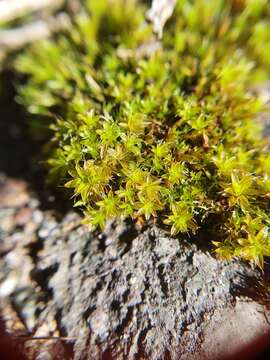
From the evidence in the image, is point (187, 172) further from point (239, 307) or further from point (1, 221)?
point (1, 221)

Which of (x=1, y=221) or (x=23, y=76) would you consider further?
(x=23, y=76)

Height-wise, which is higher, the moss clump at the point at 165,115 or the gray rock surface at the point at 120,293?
the moss clump at the point at 165,115

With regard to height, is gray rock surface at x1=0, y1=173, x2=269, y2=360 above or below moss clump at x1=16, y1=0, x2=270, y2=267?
below

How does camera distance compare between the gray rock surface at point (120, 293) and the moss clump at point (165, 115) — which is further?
the moss clump at point (165, 115)

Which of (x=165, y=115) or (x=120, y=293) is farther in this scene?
(x=165, y=115)

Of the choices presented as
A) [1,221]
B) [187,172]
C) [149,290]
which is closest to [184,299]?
[149,290]

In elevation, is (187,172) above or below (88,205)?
above

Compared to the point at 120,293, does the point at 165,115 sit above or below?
above

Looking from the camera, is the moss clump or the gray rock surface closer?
the gray rock surface
